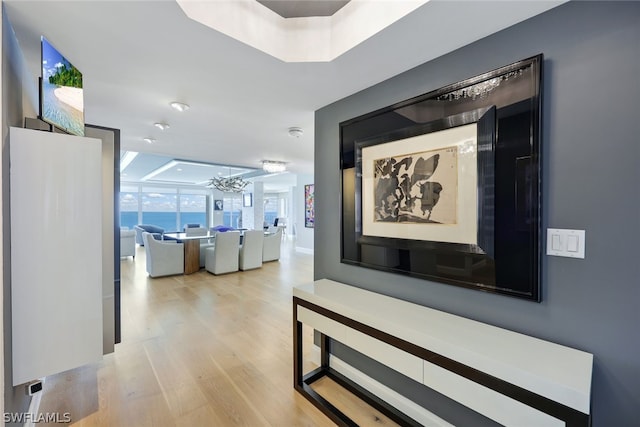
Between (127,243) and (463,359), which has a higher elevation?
(463,359)

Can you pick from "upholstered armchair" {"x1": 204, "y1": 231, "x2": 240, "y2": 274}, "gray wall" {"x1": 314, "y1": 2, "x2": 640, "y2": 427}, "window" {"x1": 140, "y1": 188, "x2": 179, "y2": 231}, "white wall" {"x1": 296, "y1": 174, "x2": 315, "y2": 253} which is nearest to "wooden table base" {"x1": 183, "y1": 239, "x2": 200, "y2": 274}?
"upholstered armchair" {"x1": 204, "y1": 231, "x2": 240, "y2": 274}

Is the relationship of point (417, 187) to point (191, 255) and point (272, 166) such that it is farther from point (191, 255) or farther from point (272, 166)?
Result: point (191, 255)

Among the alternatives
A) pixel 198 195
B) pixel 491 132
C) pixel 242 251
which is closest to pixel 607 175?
pixel 491 132

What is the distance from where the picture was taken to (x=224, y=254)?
18.3ft

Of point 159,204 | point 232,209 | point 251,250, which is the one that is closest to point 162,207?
point 159,204

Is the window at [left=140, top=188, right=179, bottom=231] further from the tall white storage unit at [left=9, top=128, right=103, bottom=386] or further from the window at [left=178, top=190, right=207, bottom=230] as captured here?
the tall white storage unit at [left=9, top=128, right=103, bottom=386]

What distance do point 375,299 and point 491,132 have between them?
4.12ft

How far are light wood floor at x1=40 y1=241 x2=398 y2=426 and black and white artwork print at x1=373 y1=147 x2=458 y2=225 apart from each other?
1430 millimetres

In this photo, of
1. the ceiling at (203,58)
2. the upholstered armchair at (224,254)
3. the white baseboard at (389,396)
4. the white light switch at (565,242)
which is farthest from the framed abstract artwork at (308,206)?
the white light switch at (565,242)

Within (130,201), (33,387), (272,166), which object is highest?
Answer: (272,166)

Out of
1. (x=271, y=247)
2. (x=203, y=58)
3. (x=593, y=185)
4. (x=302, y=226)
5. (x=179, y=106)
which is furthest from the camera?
(x=302, y=226)

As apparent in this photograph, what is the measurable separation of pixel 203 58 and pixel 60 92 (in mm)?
887

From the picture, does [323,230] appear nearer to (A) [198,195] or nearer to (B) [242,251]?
(B) [242,251]

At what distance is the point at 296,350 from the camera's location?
6.82 feet
